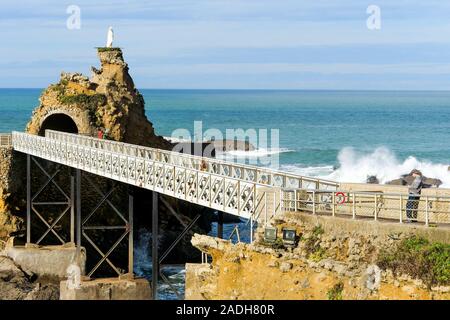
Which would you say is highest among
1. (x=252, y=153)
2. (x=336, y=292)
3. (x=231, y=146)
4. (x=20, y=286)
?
(x=231, y=146)

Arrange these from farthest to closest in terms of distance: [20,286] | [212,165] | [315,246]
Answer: [20,286] → [212,165] → [315,246]

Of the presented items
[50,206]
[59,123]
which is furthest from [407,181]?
[59,123]

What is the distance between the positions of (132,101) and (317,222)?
35868 millimetres

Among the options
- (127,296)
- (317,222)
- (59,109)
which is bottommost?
(127,296)

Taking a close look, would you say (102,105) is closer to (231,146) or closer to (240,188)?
(240,188)

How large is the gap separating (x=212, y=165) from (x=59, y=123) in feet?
90.6

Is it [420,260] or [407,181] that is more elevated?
[407,181]

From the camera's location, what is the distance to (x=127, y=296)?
165 ft

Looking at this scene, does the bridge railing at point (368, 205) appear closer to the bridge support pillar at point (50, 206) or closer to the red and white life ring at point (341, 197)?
the red and white life ring at point (341, 197)

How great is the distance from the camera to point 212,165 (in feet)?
141

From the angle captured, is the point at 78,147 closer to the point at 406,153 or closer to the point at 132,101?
the point at 132,101

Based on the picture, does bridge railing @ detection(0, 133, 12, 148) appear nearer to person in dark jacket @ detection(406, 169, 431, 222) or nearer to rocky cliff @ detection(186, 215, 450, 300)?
rocky cliff @ detection(186, 215, 450, 300)

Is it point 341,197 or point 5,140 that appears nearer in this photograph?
point 341,197
